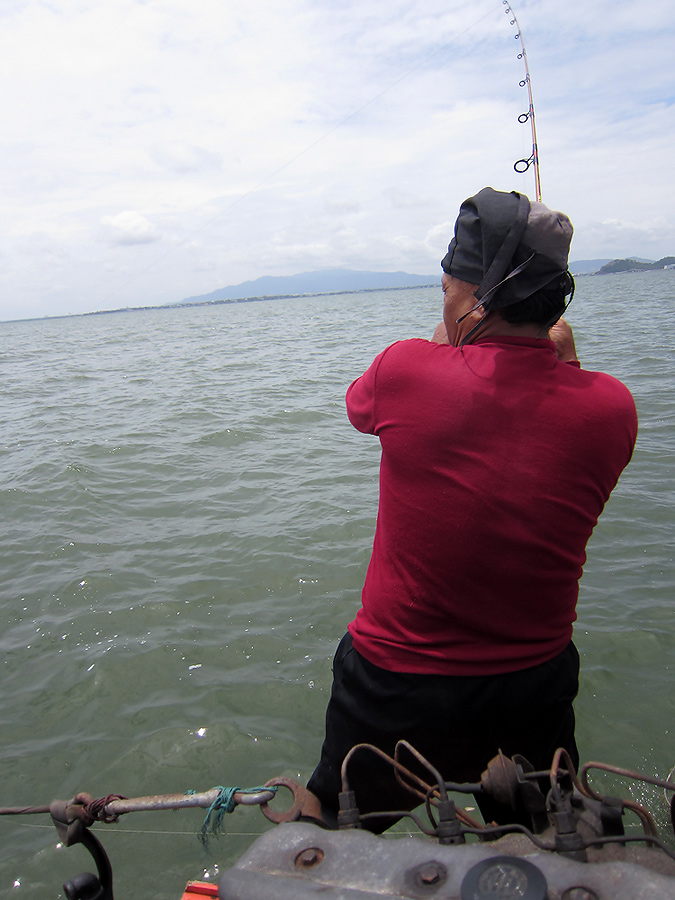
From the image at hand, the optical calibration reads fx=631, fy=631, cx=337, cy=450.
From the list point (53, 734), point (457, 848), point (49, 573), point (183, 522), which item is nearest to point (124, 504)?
point (183, 522)

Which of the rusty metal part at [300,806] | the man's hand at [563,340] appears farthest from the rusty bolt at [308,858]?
the man's hand at [563,340]

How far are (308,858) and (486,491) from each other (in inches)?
37.0

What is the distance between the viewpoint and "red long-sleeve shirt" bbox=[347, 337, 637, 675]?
1.64 metres

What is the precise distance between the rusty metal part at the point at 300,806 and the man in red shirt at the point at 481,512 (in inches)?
2.0

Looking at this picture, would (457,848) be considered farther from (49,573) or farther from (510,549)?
(49,573)

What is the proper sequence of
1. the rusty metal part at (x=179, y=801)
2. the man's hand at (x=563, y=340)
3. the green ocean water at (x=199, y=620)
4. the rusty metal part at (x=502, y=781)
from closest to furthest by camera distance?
the rusty metal part at (x=502, y=781) → the rusty metal part at (x=179, y=801) → the man's hand at (x=563, y=340) → the green ocean water at (x=199, y=620)

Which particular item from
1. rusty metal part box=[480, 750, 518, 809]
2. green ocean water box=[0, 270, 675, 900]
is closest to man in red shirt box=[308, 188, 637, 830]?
rusty metal part box=[480, 750, 518, 809]

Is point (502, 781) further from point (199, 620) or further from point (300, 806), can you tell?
point (199, 620)

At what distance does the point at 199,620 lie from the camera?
16.8ft

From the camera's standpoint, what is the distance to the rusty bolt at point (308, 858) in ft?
4.40

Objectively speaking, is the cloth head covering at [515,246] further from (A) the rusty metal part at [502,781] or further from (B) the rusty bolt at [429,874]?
(B) the rusty bolt at [429,874]

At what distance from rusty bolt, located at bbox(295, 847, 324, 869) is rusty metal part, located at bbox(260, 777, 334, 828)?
17.6 inches

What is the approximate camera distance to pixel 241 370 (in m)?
19.1

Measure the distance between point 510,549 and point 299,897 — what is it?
3.06ft
